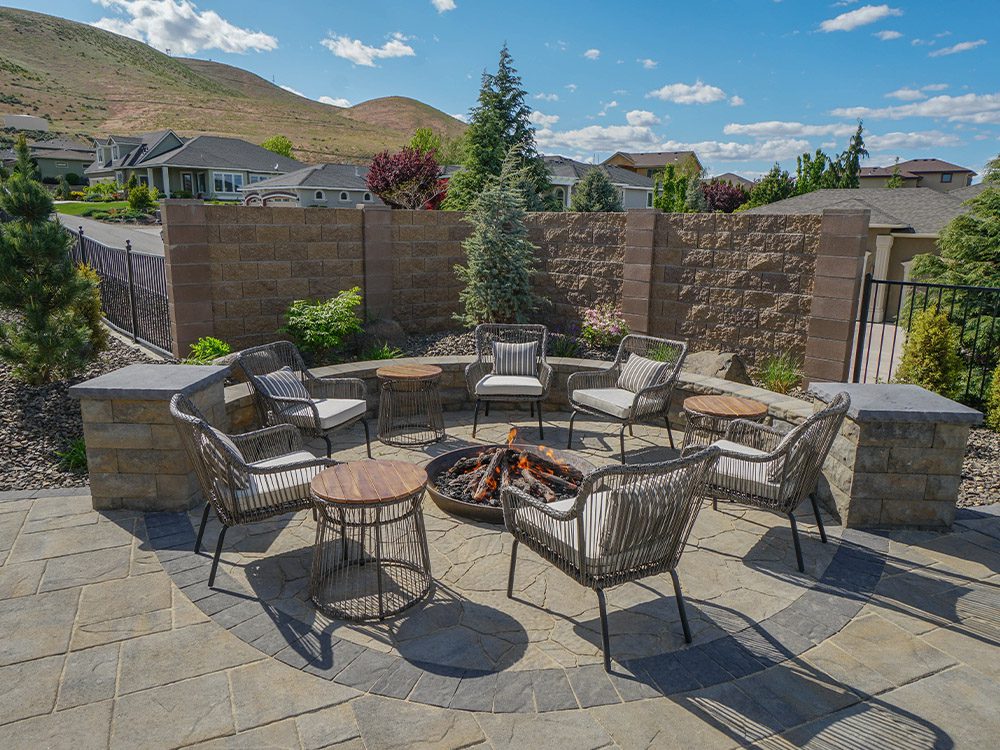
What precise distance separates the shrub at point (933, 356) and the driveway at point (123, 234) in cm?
2132

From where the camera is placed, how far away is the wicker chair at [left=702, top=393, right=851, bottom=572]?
13.1 feet

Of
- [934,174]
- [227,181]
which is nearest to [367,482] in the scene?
[227,181]

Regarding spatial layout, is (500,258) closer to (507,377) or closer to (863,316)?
(507,377)

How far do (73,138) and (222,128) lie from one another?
19.6 metres

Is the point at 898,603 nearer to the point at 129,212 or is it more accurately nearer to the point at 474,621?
the point at 474,621

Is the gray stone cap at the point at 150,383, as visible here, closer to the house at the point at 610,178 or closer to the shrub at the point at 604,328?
the shrub at the point at 604,328

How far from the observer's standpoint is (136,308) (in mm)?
9727

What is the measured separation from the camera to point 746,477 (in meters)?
4.16

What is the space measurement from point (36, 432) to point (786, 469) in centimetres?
636

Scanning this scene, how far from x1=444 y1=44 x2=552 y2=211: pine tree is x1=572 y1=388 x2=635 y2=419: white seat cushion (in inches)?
488

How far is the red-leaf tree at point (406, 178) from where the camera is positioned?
680 inches

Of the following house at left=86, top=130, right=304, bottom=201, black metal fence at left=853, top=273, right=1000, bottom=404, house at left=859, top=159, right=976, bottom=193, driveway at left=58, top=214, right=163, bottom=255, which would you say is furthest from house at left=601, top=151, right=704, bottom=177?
black metal fence at left=853, top=273, right=1000, bottom=404

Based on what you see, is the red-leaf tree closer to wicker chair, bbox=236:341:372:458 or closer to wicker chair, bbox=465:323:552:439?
wicker chair, bbox=465:323:552:439

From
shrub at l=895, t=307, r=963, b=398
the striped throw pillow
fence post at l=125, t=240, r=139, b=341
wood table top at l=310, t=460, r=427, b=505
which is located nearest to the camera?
wood table top at l=310, t=460, r=427, b=505
